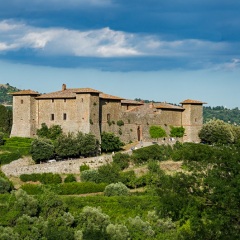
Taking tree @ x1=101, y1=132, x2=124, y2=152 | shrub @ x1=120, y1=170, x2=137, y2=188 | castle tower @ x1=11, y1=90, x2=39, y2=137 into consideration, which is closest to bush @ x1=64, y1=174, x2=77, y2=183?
shrub @ x1=120, y1=170, x2=137, y2=188

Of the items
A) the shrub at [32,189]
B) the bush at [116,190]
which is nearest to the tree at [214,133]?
the bush at [116,190]

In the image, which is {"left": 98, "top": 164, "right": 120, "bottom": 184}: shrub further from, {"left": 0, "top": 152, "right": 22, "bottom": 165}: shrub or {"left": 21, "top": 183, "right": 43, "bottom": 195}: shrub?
{"left": 0, "top": 152, "right": 22, "bottom": 165}: shrub

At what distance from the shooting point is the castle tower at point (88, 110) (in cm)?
4809

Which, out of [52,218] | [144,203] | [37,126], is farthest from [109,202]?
[37,126]

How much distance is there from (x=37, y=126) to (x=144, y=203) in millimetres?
18296

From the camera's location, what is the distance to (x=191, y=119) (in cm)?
5541

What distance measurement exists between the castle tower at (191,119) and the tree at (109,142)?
28.7ft

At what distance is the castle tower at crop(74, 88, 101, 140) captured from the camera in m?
48.1

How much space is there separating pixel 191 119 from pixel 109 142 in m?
10.3

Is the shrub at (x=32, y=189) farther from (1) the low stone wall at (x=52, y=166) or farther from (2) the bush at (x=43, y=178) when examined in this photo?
(1) the low stone wall at (x=52, y=166)

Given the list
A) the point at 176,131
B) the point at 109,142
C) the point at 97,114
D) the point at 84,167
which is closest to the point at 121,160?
the point at 84,167

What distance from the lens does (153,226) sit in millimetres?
→ 30719

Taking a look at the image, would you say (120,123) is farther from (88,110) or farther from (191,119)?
(191,119)

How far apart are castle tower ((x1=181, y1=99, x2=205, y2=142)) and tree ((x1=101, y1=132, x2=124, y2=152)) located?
8734 mm
